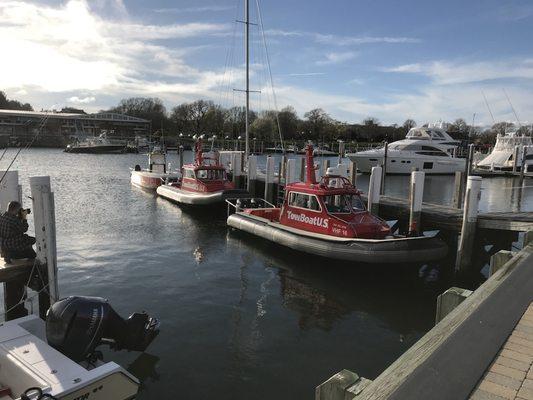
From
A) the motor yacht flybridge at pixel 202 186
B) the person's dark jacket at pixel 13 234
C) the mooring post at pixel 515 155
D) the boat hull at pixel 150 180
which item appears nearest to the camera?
the person's dark jacket at pixel 13 234

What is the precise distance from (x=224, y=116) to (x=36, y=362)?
9068 centimetres

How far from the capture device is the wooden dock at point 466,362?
335 cm

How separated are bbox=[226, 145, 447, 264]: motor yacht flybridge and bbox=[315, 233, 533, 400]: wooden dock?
232 inches

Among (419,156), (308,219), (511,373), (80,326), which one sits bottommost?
(80,326)

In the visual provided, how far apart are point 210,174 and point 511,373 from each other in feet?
66.1

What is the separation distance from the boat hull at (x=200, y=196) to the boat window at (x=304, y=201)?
6634mm

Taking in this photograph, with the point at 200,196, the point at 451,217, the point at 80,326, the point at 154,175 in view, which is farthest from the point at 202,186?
the point at 80,326

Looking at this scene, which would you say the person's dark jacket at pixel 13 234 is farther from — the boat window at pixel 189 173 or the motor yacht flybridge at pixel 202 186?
the boat window at pixel 189 173

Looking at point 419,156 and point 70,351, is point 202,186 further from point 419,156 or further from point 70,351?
point 419,156

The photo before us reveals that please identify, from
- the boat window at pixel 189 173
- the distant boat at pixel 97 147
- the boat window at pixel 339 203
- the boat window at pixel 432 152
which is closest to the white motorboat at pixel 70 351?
the boat window at pixel 339 203

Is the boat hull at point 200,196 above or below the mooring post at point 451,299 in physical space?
below

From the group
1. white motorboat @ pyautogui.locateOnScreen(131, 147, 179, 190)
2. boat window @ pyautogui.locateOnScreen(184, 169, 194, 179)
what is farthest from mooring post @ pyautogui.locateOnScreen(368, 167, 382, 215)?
white motorboat @ pyautogui.locateOnScreen(131, 147, 179, 190)

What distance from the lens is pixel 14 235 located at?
730cm

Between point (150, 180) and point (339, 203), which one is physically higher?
point (339, 203)
